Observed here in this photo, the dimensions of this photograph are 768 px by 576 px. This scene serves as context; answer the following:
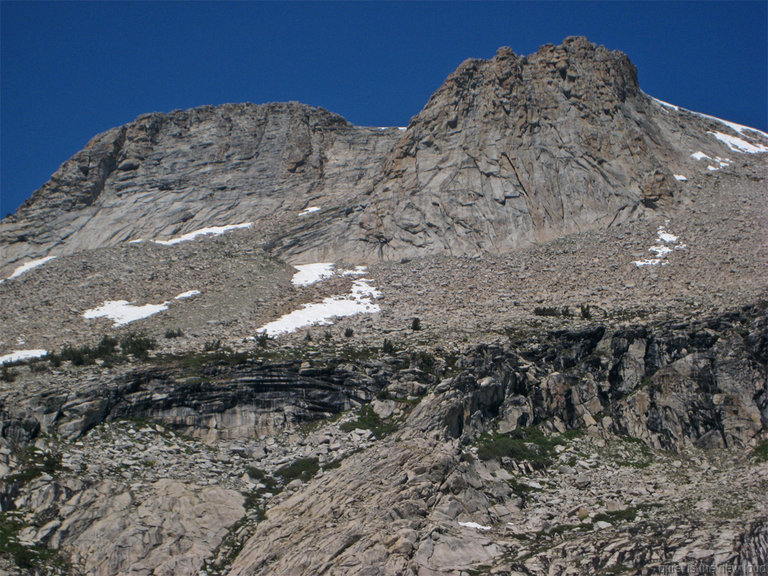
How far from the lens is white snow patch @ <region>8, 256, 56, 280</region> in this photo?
202ft

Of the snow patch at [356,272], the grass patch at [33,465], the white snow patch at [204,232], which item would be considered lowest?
the grass patch at [33,465]

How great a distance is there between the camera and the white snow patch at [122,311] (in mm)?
48438

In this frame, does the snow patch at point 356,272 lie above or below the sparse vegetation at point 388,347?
above

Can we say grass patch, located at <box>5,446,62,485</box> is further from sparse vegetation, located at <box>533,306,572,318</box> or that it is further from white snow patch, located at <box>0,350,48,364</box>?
sparse vegetation, located at <box>533,306,572,318</box>

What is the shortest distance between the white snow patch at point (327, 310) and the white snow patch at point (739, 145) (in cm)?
3630

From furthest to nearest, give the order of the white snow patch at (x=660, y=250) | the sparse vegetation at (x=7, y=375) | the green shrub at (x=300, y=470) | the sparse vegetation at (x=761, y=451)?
the white snow patch at (x=660, y=250)
the sparse vegetation at (x=7, y=375)
the green shrub at (x=300, y=470)
the sparse vegetation at (x=761, y=451)

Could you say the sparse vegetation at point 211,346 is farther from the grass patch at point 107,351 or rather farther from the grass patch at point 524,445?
the grass patch at point 524,445

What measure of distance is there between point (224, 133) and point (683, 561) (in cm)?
6422

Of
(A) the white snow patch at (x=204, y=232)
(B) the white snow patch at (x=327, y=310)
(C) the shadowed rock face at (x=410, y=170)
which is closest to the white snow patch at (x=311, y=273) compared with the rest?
(C) the shadowed rock face at (x=410, y=170)

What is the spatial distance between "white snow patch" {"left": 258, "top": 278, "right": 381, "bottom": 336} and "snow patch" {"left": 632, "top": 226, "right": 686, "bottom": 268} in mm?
15652


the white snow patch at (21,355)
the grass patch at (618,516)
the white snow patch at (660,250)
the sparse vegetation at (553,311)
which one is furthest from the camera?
the white snow patch at (660,250)

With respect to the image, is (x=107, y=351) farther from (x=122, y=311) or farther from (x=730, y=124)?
(x=730, y=124)

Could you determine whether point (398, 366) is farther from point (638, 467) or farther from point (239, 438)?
point (638, 467)

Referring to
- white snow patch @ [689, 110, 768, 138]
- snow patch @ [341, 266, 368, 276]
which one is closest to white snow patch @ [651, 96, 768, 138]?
white snow patch @ [689, 110, 768, 138]
